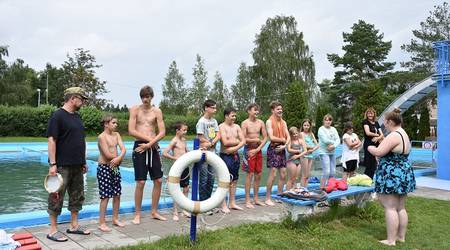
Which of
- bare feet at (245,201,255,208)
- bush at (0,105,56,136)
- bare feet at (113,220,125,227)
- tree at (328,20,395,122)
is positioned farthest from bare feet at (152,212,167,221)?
tree at (328,20,395,122)

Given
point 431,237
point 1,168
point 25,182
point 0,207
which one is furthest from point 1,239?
point 1,168

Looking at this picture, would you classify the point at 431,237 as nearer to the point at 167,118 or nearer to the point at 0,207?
the point at 0,207

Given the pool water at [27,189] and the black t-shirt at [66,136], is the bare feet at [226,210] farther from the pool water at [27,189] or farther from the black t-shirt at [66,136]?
the pool water at [27,189]

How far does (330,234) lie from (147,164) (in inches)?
95.2

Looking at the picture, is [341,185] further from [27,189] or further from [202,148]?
[27,189]

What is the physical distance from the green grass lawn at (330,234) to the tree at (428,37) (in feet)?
81.6

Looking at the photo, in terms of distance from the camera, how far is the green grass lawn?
167 inches

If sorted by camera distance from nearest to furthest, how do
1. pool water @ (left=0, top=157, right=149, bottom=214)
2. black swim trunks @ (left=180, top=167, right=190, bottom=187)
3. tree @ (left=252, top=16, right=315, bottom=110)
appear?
black swim trunks @ (left=180, top=167, right=190, bottom=187) < pool water @ (left=0, top=157, right=149, bottom=214) < tree @ (left=252, top=16, right=315, bottom=110)

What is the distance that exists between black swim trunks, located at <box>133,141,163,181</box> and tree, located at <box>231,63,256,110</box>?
31023mm

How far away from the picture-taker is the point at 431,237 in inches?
192

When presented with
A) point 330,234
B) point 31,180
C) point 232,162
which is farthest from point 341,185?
point 31,180

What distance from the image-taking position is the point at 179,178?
421cm

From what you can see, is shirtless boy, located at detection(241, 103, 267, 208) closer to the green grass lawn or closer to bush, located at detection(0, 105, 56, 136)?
the green grass lawn

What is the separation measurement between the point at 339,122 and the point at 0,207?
94.6ft
